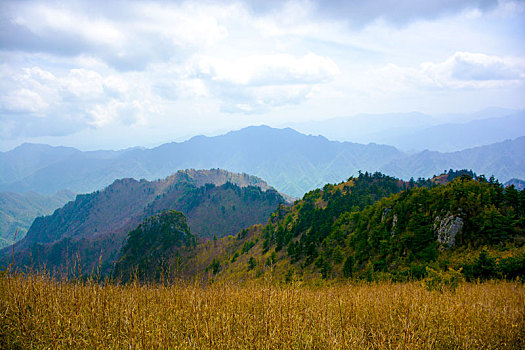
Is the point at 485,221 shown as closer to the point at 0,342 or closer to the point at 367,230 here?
the point at 367,230

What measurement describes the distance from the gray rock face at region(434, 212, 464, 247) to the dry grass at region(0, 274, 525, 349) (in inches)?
703

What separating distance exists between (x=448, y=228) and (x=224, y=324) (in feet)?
76.8

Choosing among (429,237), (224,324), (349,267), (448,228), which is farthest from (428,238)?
(224,324)

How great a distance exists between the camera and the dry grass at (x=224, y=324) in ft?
14.4

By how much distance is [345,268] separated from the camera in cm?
3123

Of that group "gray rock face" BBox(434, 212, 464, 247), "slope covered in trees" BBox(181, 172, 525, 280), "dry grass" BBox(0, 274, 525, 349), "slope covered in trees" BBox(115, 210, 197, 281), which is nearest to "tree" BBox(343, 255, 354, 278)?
"slope covered in trees" BBox(181, 172, 525, 280)

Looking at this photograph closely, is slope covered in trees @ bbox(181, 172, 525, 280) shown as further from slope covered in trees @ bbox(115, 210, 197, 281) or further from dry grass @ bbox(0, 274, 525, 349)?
slope covered in trees @ bbox(115, 210, 197, 281)

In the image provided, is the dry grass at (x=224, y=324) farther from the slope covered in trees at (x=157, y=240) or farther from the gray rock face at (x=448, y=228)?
the slope covered in trees at (x=157, y=240)

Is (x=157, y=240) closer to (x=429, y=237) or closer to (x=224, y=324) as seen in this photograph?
(x=429, y=237)

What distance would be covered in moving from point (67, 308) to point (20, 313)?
2.85ft

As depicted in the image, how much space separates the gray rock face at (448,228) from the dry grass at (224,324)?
1787cm

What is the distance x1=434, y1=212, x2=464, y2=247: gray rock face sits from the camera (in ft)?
70.2

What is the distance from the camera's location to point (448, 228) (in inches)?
866

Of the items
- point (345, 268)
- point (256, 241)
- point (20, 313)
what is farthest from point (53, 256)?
point (20, 313)
